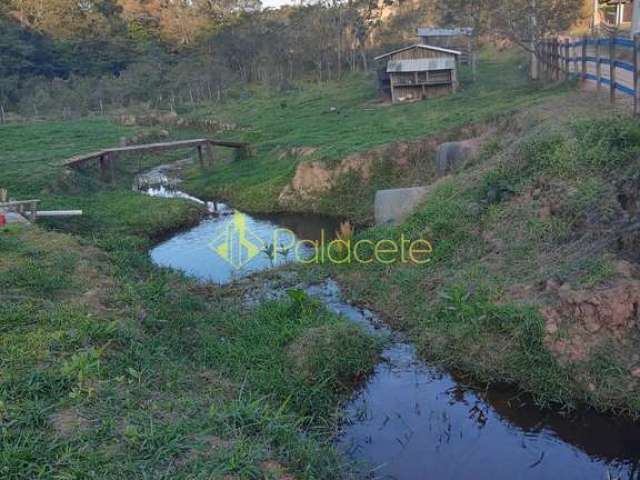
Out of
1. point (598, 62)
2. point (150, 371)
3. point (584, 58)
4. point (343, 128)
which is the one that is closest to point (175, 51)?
point (343, 128)

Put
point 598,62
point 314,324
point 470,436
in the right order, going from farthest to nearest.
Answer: point 598,62
point 314,324
point 470,436

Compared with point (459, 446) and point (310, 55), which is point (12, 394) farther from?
point (310, 55)

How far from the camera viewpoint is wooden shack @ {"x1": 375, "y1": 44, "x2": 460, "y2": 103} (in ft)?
102

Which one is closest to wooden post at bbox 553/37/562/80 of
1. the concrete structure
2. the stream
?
the concrete structure

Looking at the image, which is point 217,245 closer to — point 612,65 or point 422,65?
point 612,65

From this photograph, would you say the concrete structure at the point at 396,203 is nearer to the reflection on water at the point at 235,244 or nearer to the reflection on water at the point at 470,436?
the reflection on water at the point at 235,244

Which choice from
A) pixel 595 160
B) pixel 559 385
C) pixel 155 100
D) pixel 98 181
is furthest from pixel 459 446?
pixel 155 100

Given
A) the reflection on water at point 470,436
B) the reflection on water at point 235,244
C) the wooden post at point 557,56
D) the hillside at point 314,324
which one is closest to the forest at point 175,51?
the wooden post at point 557,56

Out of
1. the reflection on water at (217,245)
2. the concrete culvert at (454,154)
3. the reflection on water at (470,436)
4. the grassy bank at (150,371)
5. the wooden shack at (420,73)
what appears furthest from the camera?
the wooden shack at (420,73)

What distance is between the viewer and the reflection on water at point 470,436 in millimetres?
7137

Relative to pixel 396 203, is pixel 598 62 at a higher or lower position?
higher

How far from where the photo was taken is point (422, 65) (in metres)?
31.0

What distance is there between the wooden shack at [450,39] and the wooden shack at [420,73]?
5.42 m

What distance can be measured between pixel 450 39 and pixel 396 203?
94.1 ft
